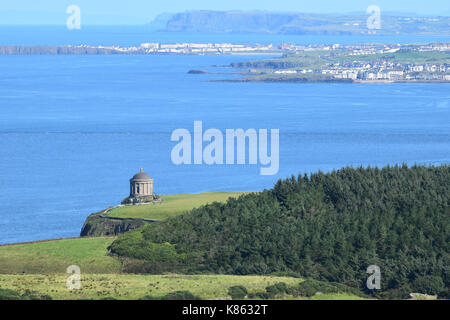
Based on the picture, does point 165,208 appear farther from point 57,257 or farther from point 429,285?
point 429,285

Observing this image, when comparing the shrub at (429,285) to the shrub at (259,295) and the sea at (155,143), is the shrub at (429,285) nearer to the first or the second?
the shrub at (259,295)

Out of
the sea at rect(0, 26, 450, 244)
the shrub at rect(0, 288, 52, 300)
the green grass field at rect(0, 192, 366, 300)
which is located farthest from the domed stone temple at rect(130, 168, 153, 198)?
the shrub at rect(0, 288, 52, 300)

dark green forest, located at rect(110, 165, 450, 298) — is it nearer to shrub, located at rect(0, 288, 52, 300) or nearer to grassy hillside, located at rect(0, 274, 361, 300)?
grassy hillside, located at rect(0, 274, 361, 300)

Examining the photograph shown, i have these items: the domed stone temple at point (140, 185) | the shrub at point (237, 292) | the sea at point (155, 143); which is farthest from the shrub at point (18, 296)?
the sea at point (155, 143)

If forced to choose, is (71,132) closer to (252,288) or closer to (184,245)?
(184,245)

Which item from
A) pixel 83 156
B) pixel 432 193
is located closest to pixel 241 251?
pixel 432 193

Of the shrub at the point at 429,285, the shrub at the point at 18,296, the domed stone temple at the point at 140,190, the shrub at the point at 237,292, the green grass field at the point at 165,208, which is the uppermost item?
the domed stone temple at the point at 140,190
